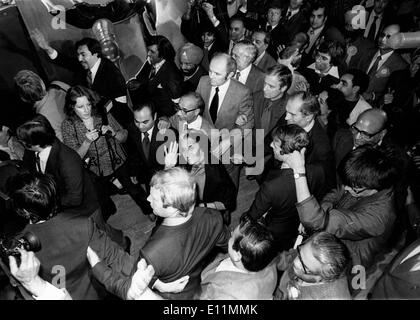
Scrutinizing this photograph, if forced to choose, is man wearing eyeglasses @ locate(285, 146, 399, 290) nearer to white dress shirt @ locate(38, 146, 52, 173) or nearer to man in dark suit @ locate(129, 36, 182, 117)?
white dress shirt @ locate(38, 146, 52, 173)

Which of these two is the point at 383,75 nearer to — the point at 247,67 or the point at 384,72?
the point at 384,72

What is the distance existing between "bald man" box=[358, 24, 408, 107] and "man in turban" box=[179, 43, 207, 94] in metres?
2.25

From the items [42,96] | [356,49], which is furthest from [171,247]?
[356,49]

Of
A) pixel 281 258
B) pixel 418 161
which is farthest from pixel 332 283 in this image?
pixel 418 161

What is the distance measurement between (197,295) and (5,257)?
1118 mm

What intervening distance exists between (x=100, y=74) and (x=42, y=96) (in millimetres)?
887

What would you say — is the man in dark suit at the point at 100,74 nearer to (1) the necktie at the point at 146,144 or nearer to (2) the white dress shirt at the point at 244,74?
(1) the necktie at the point at 146,144

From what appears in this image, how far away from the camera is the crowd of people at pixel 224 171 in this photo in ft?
6.07

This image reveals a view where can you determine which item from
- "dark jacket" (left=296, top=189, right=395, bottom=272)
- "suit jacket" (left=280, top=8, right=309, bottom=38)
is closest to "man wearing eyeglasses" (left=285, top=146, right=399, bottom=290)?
"dark jacket" (left=296, top=189, right=395, bottom=272)

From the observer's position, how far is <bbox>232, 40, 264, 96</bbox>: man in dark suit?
155 inches

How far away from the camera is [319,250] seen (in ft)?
5.67

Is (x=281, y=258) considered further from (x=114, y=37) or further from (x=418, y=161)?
(x=114, y=37)

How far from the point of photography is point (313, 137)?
3025 millimetres

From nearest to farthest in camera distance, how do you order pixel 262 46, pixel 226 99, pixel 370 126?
pixel 370 126 < pixel 226 99 < pixel 262 46
